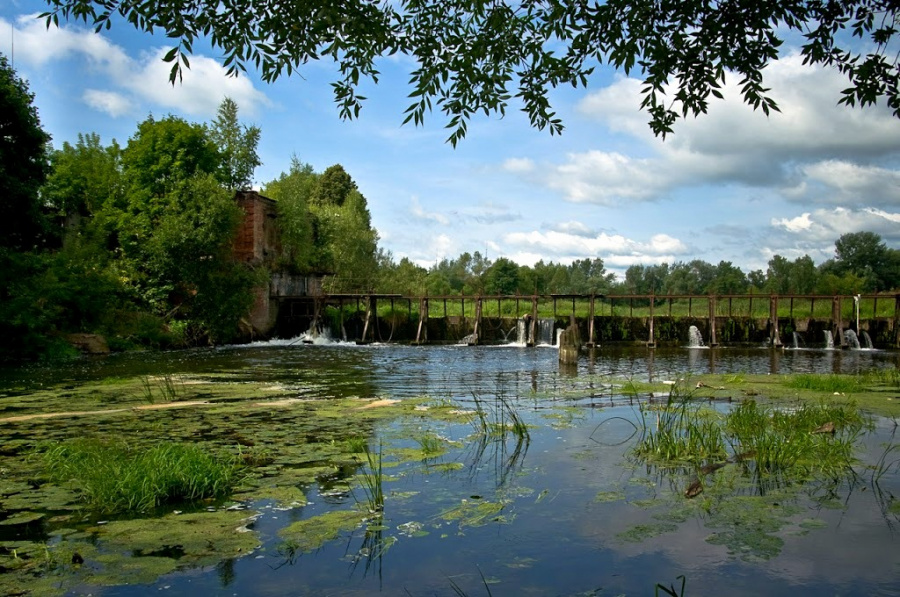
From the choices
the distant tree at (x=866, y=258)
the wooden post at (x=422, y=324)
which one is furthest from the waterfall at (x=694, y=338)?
the distant tree at (x=866, y=258)

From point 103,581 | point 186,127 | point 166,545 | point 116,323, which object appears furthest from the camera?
point 186,127

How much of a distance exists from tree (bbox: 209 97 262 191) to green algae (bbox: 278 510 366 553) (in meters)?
42.7

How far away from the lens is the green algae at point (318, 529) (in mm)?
Result: 5227

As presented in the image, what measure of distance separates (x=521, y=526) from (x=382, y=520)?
1174mm

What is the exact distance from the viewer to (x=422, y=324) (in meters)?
41.4

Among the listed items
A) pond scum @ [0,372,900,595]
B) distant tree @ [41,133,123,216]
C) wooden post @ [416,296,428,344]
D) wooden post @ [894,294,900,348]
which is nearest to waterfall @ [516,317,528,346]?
wooden post @ [416,296,428,344]

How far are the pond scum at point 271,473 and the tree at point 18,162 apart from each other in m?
12.9

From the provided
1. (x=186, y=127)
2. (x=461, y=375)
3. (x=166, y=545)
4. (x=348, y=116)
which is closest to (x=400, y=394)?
(x=461, y=375)

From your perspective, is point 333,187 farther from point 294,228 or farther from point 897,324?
point 897,324

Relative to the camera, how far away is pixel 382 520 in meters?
5.77

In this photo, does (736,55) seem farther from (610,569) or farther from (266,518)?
(266,518)

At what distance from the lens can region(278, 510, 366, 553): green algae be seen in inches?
206

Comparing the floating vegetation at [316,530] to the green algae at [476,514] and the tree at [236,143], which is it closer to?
the green algae at [476,514]

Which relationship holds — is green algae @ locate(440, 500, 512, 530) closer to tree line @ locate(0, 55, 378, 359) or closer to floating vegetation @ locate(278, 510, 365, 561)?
floating vegetation @ locate(278, 510, 365, 561)
